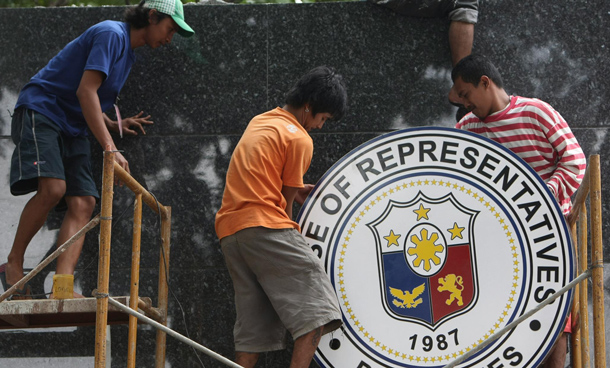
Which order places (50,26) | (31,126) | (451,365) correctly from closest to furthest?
(451,365) < (31,126) < (50,26)

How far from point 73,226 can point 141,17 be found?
4.14ft

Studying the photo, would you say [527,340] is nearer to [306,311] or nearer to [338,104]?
[306,311]

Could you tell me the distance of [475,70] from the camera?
5102 mm

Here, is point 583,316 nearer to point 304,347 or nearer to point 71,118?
point 304,347

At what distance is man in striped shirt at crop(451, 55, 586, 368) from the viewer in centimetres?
476

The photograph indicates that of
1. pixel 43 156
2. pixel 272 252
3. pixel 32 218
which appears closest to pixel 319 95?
pixel 272 252

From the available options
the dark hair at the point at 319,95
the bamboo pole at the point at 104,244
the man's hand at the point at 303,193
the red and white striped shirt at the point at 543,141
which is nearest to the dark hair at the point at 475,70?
the red and white striped shirt at the point at 543,141

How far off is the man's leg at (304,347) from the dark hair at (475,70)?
175 centimetres

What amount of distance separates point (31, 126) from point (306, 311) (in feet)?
6.14

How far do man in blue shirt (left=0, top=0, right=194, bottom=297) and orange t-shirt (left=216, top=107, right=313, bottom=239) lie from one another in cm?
70

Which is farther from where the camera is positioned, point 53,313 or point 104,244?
point 53,313

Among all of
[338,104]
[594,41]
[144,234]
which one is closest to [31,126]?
[144,234]

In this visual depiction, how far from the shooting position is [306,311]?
432 cm

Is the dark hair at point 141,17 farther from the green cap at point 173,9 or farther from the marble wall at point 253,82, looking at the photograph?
the marble wall at point 253,82
